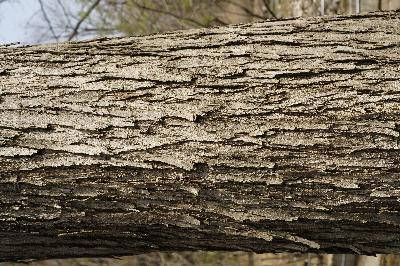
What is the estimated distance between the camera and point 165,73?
1682 mm

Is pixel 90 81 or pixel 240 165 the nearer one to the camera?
pixel 240 165

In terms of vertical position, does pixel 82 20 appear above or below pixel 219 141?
above

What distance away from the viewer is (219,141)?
1593 millimetres

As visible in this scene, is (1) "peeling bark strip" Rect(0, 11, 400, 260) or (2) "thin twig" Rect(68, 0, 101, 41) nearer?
(1) "peeling bark strip" Rect(0, 11, 400, 260)

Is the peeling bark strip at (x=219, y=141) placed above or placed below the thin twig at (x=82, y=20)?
below

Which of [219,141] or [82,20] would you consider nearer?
[219,141]

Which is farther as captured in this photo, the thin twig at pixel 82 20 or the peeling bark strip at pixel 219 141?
the thin twig at pixel 82 20

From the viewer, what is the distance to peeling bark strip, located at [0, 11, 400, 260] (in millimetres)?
1585

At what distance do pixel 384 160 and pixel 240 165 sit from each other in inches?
15.1

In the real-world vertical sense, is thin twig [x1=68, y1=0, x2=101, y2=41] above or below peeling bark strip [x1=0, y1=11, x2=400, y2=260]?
above

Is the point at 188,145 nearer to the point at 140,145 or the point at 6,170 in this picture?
the point at 140,145

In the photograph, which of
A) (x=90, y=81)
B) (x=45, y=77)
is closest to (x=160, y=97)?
(x=90, y=81)

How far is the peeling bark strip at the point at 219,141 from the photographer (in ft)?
5.20

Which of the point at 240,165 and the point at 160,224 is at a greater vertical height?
the point at 240,165
